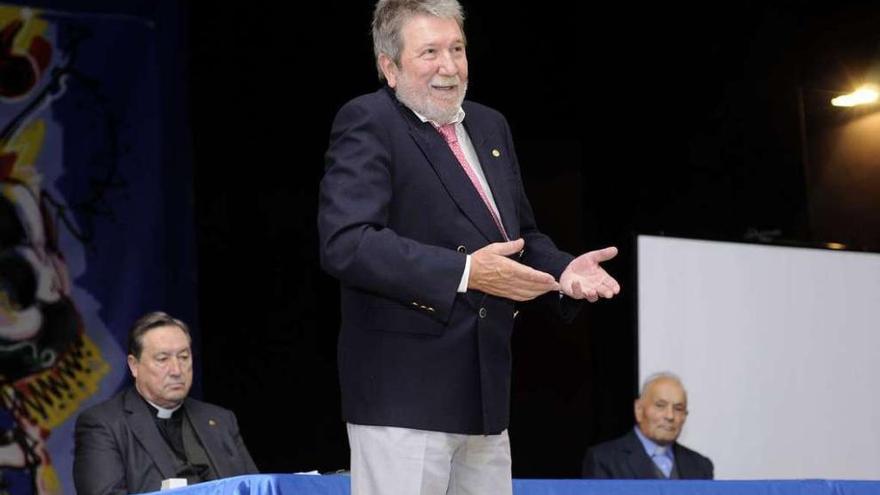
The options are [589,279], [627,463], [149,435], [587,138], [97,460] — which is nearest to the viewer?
[589,279]

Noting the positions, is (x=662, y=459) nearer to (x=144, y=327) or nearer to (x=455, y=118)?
(x=144, y=327)

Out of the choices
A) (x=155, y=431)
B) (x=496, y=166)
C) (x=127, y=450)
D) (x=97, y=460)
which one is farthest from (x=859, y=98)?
(x=496, y=166)

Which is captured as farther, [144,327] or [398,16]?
[144,327]

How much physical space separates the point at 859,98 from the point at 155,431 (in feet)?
11.9

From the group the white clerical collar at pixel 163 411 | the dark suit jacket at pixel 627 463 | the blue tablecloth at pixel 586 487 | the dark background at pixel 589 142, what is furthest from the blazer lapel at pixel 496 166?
the dark background at pixel 589 142

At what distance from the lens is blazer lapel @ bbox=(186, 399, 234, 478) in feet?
13.9

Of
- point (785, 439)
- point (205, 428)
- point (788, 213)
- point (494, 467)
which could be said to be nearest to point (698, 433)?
point (785, 439)

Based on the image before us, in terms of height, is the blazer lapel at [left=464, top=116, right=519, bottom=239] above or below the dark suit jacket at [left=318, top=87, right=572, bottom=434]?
above

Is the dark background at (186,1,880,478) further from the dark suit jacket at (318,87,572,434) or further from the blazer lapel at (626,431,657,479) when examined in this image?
the dark suit jacket at (318,87,572,434)

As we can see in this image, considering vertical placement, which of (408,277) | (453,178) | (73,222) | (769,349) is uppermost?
(73,222)

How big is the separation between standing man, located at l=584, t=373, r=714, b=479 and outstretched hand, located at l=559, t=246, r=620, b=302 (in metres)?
3.21

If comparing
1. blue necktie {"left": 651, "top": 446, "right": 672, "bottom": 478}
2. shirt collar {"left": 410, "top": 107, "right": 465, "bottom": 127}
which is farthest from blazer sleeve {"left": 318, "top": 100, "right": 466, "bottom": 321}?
blue necktie {"left": 651, "top": 446, "right": 672, "bottom": 478}

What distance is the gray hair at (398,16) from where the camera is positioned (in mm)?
2123

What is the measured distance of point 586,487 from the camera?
3172 millimetres
